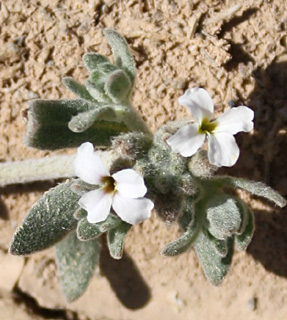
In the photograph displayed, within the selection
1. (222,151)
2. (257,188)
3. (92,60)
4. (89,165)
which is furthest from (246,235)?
(92,60)

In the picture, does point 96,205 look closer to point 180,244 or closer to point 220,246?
point 180,244

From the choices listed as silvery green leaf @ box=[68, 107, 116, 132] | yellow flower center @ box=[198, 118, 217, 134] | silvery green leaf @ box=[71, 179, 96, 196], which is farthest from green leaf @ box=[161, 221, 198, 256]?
silvery green leaf @ box=[68, 107, 116, 132]

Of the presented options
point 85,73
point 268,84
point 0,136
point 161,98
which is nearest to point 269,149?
point 268,84

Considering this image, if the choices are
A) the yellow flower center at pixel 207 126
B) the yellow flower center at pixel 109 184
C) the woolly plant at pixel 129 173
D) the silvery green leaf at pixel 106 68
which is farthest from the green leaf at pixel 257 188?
the silvery green leaf at pixel 106 68

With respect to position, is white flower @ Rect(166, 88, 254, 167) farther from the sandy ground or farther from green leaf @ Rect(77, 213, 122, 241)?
the sandy ground

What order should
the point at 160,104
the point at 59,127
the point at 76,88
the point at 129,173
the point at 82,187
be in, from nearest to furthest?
the point at 129,173
the point at 82,187
the point at 59,127
the point at 76,88
the point at 160,104

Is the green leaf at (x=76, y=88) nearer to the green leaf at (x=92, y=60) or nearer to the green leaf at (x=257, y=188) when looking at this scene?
the green leaf at (x=92, y=60)

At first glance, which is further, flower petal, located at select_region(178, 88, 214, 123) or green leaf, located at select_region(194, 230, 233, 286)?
green leaf, located at select_region(194, 230, 233, 286)
